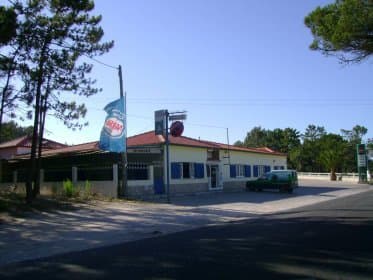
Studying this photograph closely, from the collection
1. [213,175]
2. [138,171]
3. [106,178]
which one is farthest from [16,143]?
[138,171]

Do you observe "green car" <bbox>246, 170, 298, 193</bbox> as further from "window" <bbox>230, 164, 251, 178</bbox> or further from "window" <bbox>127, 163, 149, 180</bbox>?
"window" <bbox>127, 163, 149, 180</bbox>

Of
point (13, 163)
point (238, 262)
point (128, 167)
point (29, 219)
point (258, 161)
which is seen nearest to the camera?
point (238, 262)

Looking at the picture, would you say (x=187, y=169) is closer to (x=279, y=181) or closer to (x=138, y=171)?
(x=138, y=171)

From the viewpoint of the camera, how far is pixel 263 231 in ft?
42.5

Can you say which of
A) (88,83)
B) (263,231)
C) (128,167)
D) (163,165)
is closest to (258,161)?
(163,165)

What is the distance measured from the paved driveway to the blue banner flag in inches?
127

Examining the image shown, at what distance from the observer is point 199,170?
34.7 meters

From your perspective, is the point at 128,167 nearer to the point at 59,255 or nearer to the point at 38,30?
the point at 38,30

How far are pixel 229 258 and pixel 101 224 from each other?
30.2 ft

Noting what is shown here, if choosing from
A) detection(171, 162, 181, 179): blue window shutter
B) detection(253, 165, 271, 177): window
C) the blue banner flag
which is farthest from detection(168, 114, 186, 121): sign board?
detection(253, 165, 271, 177): window

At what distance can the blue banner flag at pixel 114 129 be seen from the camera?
83.2 ft

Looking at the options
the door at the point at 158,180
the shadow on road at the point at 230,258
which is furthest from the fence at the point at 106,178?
the shadow on road at the point at 230,258

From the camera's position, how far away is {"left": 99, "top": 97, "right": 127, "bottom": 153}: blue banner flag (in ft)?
83.2

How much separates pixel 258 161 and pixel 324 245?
35481mm
